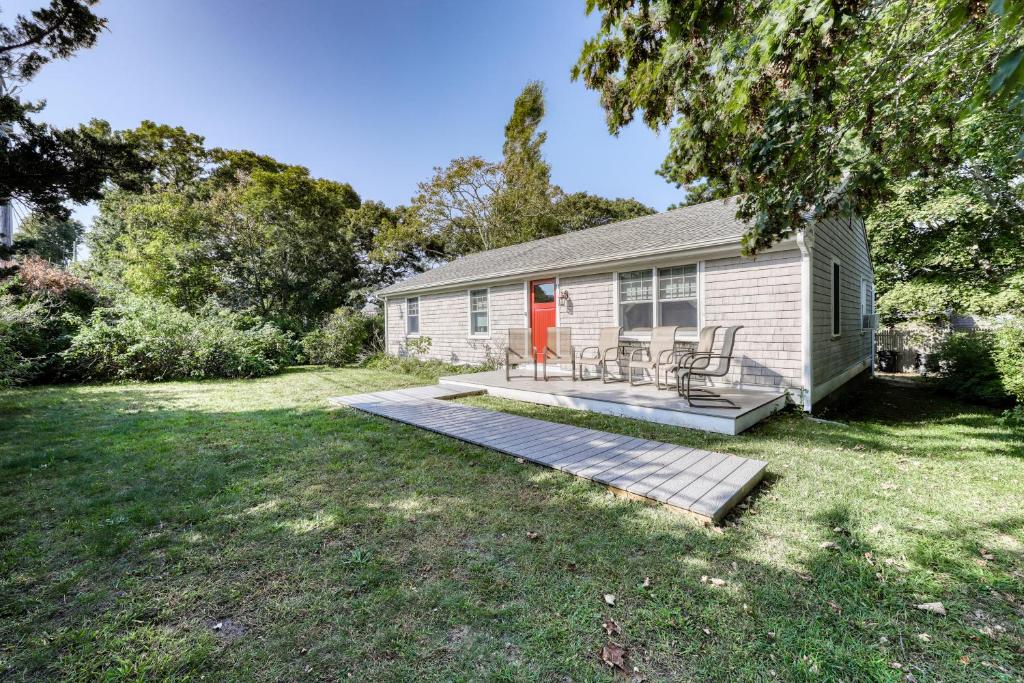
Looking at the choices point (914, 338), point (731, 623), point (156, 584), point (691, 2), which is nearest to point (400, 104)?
point (691, 2)

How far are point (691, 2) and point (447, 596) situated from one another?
4162 mm

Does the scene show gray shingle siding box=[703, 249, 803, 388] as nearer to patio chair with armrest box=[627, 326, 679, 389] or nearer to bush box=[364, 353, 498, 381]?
patio chair with armrest box=[627, 326, 679, 389]

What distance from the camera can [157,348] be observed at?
10.4 meters

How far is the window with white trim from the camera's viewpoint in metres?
8.24

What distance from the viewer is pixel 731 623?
2.06 metres

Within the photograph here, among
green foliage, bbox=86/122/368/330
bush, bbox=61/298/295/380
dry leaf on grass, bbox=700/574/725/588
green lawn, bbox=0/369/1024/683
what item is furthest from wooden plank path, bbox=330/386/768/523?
green foliage, bbox=86/122/368/330

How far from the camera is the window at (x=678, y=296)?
7.85 meters

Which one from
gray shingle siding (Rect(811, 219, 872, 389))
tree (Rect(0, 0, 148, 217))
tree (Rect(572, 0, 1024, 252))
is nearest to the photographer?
tree (Rect(572, 0, 1024, 252))

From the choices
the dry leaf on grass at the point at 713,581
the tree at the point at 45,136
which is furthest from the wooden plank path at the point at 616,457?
the tree at the point at 45,136

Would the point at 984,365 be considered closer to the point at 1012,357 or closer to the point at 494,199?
the point at 1012,357

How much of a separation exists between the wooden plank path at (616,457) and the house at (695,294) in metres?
3.62

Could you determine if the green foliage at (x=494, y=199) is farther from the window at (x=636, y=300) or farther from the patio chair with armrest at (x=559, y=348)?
the patio chair with armrest at (x=559, y=348)

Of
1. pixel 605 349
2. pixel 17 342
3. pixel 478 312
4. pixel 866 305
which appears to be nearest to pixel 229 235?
pixel 17 342

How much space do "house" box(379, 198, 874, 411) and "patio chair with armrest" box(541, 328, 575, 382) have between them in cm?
97
